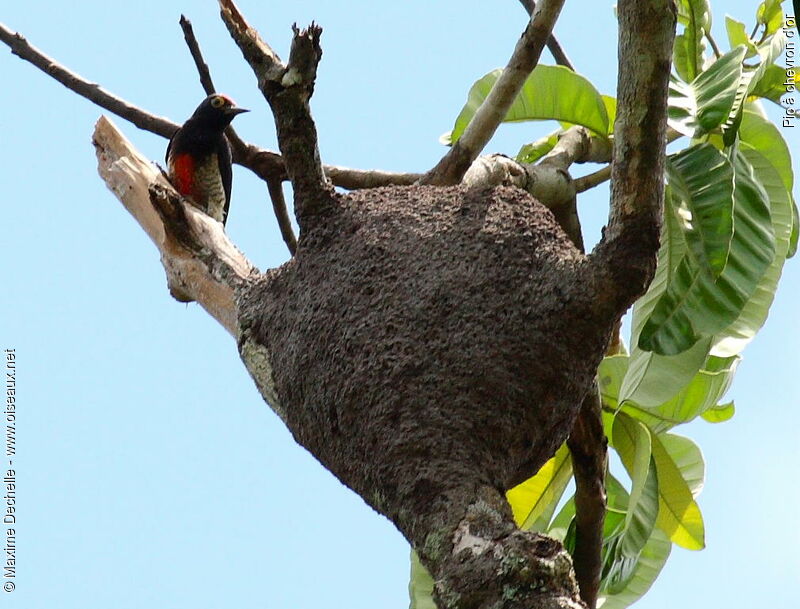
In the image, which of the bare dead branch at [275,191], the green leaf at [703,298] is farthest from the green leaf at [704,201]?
the bare dead branch at [275,191]

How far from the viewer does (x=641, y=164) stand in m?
2.53

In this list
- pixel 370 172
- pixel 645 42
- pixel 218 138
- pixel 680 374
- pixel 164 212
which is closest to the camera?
pixel 645 42

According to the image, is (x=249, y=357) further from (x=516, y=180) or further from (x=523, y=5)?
(x=523, y=5)

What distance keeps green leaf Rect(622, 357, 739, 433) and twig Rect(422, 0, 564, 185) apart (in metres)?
1.08

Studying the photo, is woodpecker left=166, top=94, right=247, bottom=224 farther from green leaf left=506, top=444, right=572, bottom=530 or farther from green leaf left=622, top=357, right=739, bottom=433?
green leaf left=622, top=357, right=739, bottom=433

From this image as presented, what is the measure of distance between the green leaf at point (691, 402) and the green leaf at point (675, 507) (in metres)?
0.08

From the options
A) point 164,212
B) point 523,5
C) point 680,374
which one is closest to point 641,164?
point 680,374

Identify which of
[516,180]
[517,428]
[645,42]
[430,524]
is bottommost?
[430,524]

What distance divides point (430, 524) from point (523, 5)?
329 cm

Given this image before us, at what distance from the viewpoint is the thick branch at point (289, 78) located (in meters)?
2.90

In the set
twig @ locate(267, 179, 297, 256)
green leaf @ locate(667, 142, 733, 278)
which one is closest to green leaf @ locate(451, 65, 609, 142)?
green leaf @ locate(667, 142, 733, 278)

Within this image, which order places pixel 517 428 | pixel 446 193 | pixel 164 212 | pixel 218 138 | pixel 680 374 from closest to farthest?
pixel 517 428
pixel 446 193
pixel 680 374
pixel 164 212
pixel 218 138

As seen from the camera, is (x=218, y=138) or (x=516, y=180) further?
(x=218, y=138)

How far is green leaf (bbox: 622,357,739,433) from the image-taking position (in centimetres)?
385
